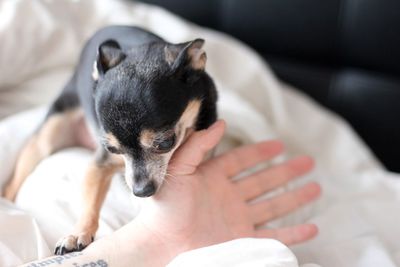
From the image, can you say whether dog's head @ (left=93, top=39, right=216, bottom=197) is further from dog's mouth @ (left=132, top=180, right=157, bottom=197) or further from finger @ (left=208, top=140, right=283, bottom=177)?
finger @ (left=208, top=140, right=283, bottom=177)

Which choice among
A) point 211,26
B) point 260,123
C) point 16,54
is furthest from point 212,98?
point 211,26

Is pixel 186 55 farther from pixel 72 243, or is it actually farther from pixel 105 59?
pixel 72 243

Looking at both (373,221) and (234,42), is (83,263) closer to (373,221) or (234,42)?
(373,221)

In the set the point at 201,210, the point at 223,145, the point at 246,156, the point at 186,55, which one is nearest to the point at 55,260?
the point at 201,210

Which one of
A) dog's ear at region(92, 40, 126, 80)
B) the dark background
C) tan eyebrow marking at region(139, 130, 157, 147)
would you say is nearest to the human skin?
tan eyebrow marking at region(139, 130, 157, 147)

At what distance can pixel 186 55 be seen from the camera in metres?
1.15

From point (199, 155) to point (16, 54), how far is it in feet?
2.21

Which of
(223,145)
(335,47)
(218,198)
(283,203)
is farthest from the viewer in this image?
(335,47)

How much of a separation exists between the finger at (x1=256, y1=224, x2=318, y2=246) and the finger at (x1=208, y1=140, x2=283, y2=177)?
0.17m

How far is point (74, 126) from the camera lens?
1.54m

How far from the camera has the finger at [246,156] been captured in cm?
137

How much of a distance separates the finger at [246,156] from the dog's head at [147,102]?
0.18 m

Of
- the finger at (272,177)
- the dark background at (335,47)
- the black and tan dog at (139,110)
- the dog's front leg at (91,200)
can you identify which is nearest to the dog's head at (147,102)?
the black and tan dog at (139,110)

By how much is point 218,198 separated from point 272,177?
224 mm
